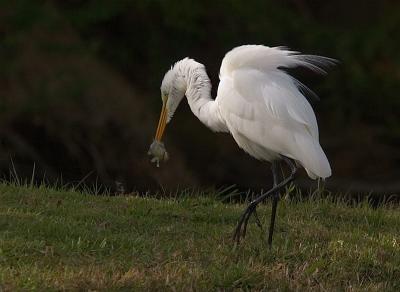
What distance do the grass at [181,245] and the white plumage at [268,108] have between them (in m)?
0.46

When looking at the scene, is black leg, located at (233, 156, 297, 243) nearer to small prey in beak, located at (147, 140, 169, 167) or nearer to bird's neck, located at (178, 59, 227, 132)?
bird's neck, located at (178, 59, 227, 132)

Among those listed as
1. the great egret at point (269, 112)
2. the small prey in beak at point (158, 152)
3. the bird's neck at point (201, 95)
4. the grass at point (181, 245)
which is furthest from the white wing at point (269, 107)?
the small prey in beak at point (158, 152)

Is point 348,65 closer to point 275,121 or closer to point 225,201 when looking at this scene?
point 225,201

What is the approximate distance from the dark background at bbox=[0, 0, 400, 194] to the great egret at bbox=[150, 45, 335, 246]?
4.08 meters

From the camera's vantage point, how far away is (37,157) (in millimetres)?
9367

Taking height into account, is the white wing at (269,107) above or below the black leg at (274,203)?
above

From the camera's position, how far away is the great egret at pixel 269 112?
5180 millimetres

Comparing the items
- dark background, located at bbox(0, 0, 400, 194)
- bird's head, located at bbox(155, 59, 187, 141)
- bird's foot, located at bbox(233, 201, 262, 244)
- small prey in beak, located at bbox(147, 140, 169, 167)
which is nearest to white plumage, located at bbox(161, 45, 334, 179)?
bird's foot, located at bbox(233, 201, 262, 244)

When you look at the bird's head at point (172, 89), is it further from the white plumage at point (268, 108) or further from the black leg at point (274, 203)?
the black leg at point (274, 203)

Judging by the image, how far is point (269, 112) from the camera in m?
5.27

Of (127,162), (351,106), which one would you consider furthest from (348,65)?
(127,162)

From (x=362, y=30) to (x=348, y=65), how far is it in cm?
52

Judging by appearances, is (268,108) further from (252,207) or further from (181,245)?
(181,245)

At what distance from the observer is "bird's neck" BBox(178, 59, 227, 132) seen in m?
5.80
